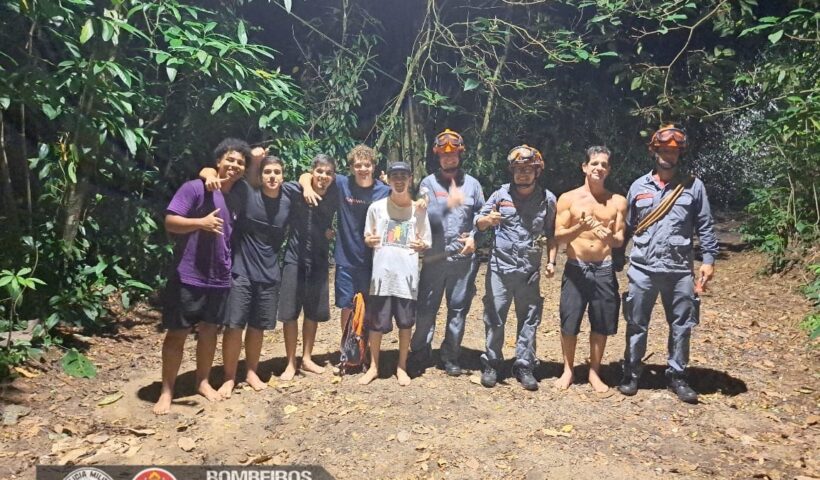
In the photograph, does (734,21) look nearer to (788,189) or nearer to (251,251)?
(788,189)

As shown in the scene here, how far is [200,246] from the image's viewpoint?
4.08 metres

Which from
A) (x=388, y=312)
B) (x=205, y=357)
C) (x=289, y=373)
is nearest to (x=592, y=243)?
(x=388, y=312)

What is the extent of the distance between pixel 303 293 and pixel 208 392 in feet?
3.09

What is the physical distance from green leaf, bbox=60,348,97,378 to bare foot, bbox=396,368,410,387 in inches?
86.8

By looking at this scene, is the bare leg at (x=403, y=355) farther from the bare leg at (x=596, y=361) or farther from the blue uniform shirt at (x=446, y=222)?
the bare leg at (x=596, y=361)

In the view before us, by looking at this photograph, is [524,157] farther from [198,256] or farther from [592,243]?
[198,256]

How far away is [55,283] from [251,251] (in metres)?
1.97

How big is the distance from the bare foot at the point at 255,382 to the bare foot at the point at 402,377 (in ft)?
3.14

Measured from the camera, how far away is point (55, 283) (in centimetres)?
523

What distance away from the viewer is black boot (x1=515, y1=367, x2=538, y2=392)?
15.3 ft

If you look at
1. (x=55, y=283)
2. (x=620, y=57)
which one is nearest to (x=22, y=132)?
(x=55, y=283)

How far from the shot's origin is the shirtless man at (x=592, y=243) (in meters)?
4.45

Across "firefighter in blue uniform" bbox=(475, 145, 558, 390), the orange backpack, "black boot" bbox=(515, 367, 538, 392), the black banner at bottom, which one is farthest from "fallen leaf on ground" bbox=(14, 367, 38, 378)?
"black boot" bbox=(515, 367, 538, 392)

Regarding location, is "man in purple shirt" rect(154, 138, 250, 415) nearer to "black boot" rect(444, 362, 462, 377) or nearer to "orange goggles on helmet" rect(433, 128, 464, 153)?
"orange goggles on helmet" rect(433, 128, 464, 153)
